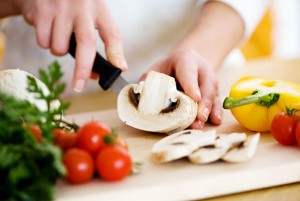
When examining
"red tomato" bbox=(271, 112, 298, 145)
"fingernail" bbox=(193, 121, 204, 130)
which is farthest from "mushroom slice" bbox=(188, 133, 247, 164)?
"fingernail" bbox=(193, 121, 204, 130)

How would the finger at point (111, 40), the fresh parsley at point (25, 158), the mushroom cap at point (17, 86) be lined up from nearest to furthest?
the fresh parsley at point (25, 158) → the mushroom cap at point (17, 86) → the finger at point (111, 40)

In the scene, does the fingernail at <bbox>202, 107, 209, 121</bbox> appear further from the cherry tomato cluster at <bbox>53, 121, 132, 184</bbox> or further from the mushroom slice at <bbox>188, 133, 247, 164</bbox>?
the cherry tomato cluster at <bbox>53, 121, 132, 184</bbox>

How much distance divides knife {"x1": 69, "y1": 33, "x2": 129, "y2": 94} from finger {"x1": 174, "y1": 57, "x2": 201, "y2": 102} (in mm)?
134

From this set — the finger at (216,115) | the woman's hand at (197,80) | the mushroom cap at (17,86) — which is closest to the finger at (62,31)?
the mushroom cap at (17,86)

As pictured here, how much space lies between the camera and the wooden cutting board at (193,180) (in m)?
1.04

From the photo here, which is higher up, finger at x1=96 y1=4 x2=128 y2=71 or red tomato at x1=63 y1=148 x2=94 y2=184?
finger at x1=96 y1=4 x2=128 y2=71

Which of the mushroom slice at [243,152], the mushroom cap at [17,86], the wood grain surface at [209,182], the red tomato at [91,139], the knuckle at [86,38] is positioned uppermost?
the knuckle at [86,38]

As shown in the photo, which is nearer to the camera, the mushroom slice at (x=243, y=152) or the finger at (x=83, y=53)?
the mushroom slice at (x=243, y=152)

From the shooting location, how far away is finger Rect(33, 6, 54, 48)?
57.2 inches

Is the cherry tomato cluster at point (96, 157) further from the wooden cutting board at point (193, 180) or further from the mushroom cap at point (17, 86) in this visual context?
the mushroom cap at point (17, 86)

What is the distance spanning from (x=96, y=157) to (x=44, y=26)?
0.51m

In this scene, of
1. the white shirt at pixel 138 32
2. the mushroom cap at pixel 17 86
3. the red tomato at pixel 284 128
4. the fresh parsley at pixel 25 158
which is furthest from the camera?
the white shirt at pixel 138 32

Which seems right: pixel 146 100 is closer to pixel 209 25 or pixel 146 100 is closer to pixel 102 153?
pixel 102 153

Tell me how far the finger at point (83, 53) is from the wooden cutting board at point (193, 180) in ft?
0.85
